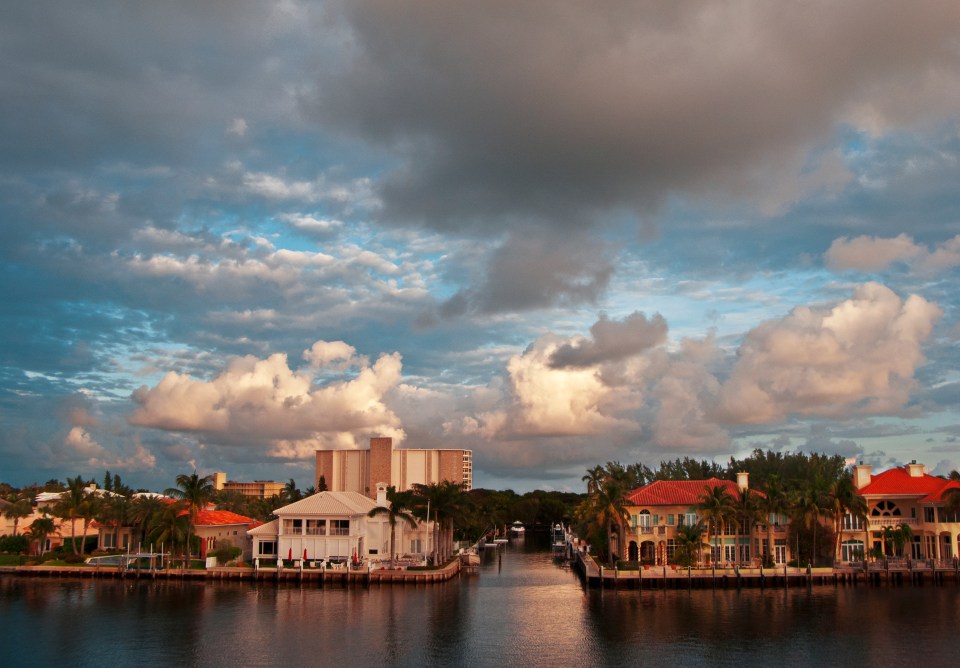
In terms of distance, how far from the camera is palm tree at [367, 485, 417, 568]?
3132 inches

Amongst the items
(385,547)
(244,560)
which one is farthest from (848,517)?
(244,560)

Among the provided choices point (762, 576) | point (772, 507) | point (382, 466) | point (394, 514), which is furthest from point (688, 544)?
point (382, 466)

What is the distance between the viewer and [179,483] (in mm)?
81562

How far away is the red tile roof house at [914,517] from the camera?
79.4 metres

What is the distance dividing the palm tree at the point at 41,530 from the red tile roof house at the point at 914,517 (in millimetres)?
82206

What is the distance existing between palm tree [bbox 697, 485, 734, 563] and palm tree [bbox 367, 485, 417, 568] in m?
27.5

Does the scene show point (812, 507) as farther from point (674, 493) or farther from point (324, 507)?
point (324, 507)

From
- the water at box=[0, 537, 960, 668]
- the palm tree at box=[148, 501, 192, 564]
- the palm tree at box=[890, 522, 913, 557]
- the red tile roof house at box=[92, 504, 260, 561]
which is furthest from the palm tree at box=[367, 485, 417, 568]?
the palm tree at box=[890, 522, 913, 557]

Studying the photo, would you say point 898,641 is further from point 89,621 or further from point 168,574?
point 168,574

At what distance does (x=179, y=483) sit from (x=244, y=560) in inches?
419

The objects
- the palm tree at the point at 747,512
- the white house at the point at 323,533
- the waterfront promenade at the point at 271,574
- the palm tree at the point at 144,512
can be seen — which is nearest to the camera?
the waterfront promenade at the point at 271,574

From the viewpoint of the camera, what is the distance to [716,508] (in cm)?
7575

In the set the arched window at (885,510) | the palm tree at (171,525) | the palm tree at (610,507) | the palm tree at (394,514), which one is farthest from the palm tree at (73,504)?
the arched window at (885,510)

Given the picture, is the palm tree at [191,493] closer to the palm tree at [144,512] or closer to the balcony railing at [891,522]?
the palm tree at [144,512]
